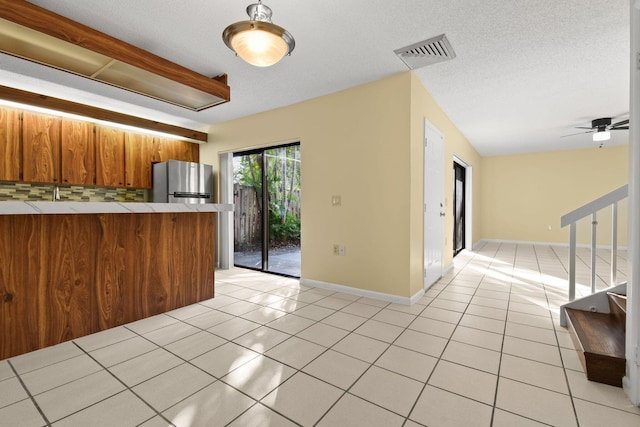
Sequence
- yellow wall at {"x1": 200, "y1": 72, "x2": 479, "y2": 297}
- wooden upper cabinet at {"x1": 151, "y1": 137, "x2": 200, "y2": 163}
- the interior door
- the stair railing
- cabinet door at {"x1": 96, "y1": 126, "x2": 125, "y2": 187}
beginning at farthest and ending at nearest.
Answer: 1. wooden upper cabinet at {"x1": 151, "y1": 137, "x2": 200, "y2": 163}
2. cabinet door at {"x1": 96, "y1": 126, "x2": 125, "y2": 187}
3. the interior door
4. yellow wall at {"x1": 200, "y1": 72, "x2": 479, "y2": 297}
5. the stair railing

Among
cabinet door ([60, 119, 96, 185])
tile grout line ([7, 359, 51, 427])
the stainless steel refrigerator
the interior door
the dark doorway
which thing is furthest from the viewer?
the dark doorway

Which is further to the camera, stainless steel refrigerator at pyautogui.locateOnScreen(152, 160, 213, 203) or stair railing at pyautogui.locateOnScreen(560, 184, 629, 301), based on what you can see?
stainless steel refrigerator at pyautogui.locateOnScreen(152, 160, 213, 203)

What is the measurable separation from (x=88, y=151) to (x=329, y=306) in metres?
4.08

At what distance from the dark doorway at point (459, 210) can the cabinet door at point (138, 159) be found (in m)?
6.12

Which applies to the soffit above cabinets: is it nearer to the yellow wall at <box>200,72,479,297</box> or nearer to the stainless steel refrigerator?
the yellow wall at <box>200,72,479,297</box>

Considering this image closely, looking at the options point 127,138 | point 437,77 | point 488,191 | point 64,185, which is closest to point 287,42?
point 437,77

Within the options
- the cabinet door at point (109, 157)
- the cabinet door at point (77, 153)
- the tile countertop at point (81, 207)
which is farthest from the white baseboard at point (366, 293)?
the cabinet door at point (77, 153)

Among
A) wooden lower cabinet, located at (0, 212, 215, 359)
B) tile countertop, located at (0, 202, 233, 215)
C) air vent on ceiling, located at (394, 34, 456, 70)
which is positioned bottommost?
wooden lower cabinet, located at (0, 212, 215, 359)

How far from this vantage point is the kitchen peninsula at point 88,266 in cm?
195

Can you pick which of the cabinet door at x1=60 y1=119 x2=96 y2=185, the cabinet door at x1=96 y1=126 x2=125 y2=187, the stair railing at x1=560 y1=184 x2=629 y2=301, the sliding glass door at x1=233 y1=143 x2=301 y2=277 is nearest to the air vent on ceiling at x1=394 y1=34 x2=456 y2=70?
the stair railing at x1=560 y1=184 x2=629 y2=301


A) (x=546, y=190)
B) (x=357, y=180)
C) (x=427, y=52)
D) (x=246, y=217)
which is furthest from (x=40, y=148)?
(x=546, y=190)

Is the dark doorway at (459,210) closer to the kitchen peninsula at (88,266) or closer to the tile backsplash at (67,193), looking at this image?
the kitchen peninsula at (88,266)

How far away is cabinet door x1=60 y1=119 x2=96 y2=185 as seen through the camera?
3846 millimetres

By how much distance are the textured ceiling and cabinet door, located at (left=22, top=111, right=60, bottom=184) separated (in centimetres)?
41
